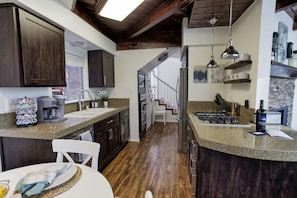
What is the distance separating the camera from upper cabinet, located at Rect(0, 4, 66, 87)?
1.64 metres

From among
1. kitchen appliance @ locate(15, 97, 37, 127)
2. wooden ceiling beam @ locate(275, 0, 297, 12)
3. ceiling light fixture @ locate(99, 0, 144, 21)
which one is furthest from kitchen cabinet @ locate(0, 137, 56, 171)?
wooden ceiling beam @ locate(275, 0, 297, 12)

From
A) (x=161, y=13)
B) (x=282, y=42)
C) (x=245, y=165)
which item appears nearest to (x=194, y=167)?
(x=245, y=165)

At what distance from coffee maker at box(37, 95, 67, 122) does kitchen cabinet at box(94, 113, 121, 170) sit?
0.54 metres

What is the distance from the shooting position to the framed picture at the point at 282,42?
8.14 feet

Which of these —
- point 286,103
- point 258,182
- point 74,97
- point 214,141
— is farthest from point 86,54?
point 286,103

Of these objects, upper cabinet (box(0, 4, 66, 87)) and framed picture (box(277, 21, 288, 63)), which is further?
framed picture (box(277, 21, 288, 63))

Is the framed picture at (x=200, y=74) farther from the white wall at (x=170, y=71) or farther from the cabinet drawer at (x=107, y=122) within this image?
the white wall at (x=170, y=71)

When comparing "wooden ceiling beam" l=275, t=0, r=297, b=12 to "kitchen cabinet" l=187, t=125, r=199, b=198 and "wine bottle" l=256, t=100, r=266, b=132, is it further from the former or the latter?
"kitchen cabinet" l=187, t=125, r=199, b=198

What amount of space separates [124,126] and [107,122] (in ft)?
3.05

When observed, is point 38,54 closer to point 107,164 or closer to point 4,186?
point 4,186

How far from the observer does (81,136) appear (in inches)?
81.8

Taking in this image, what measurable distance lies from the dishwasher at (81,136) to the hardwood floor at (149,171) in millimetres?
656

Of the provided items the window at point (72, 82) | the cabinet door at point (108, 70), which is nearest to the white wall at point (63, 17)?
the cabinet door at point (108, 70)

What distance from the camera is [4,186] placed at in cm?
84
